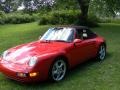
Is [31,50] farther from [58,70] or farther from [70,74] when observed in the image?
[70,74]

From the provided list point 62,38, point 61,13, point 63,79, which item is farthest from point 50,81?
point 61,13

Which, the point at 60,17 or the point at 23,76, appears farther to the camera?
the point at 60,17

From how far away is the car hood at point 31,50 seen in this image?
700 cm

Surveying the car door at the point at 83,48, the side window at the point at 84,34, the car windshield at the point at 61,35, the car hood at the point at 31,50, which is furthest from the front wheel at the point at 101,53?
the car hood at the point at 31,50

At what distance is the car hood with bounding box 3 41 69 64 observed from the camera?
7.00m

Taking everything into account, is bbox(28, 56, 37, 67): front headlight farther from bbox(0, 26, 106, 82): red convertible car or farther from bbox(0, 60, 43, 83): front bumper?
bbox(0, 60, 43, 83): front bumper

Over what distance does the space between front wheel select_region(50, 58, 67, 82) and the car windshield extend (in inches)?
36.7

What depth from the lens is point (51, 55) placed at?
22.9 ft

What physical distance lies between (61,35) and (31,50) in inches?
50.1

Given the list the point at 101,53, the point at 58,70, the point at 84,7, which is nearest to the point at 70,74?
the point at 58,70

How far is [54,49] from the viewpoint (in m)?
7.33

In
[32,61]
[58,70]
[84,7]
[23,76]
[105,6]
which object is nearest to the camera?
[23,76]

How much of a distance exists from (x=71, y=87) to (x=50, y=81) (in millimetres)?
617

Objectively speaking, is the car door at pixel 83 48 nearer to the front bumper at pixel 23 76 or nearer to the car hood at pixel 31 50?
the car hood at pixel 31 50
